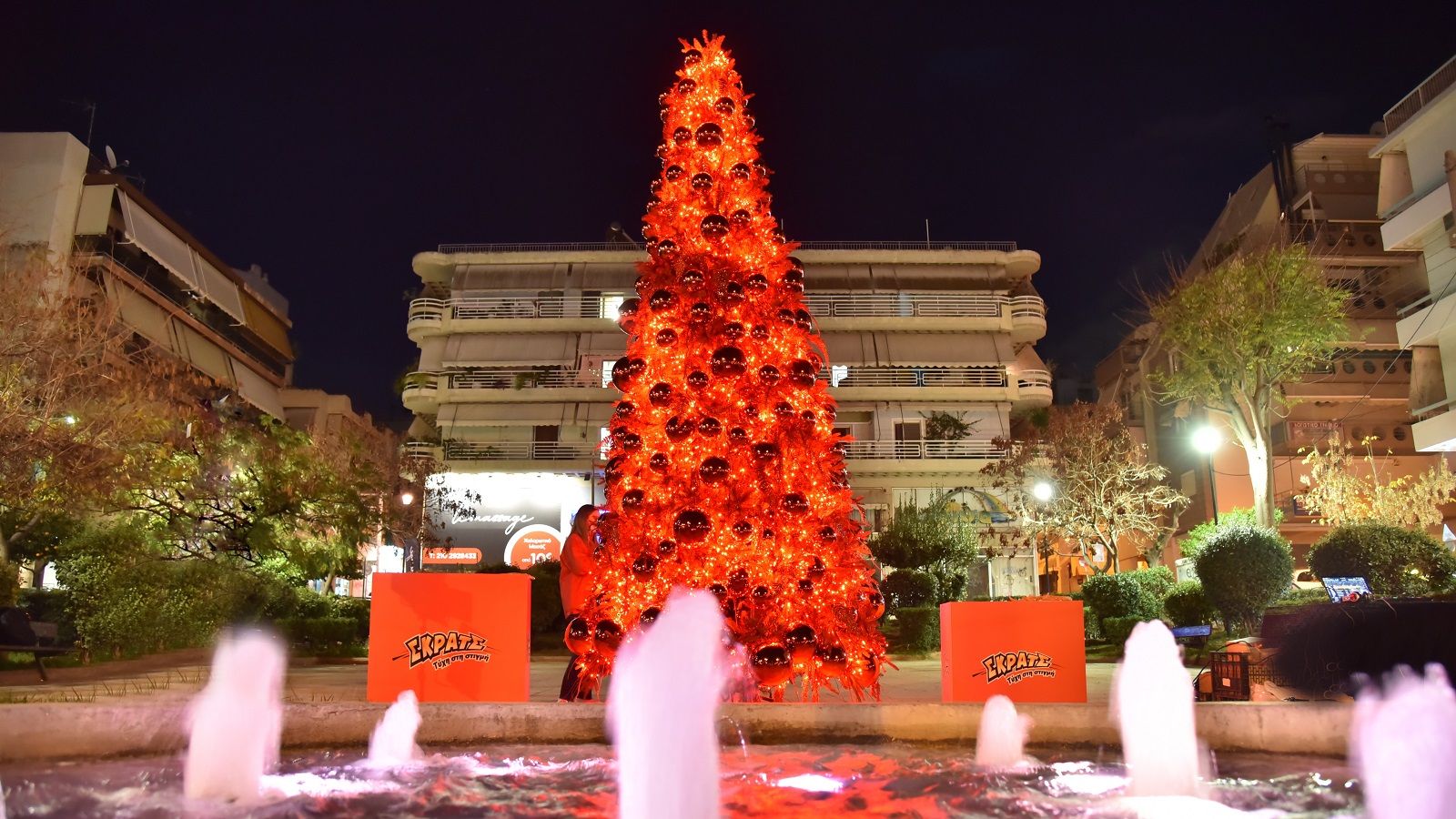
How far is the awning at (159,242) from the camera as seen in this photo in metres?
33.3

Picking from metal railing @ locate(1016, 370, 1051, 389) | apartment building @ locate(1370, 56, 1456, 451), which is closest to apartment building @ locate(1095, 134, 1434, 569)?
metal railing @ locate(1016, 370, 1051, 389)

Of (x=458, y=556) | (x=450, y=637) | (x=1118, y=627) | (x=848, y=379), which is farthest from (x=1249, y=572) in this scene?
(x=458, y=556)

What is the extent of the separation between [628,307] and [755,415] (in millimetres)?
1747

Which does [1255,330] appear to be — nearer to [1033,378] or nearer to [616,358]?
[1033,378]

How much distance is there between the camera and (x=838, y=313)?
39312 millimetres

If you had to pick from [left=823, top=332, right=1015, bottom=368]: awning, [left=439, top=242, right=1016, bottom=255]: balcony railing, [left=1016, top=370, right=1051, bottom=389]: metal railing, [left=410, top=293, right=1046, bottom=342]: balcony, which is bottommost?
[left=1016, top=370, right=1051, bottom=389]: metal railing

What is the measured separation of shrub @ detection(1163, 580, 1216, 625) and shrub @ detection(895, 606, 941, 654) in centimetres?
440

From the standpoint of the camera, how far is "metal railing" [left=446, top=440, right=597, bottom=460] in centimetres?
3775

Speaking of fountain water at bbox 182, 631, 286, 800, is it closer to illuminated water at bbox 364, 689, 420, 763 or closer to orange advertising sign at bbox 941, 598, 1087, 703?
illuminated water at bbox 364, 689, 420, 763

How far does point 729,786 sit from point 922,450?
109ft

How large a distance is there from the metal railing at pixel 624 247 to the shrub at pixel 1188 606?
81.0 feet

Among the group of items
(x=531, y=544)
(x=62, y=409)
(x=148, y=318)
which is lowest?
(x=531, y=544)

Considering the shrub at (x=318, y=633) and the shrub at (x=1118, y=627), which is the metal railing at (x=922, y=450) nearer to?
the shrub at (x=1118, y=627)

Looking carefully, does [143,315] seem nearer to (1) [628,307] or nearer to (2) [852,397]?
(2) [852,397]
